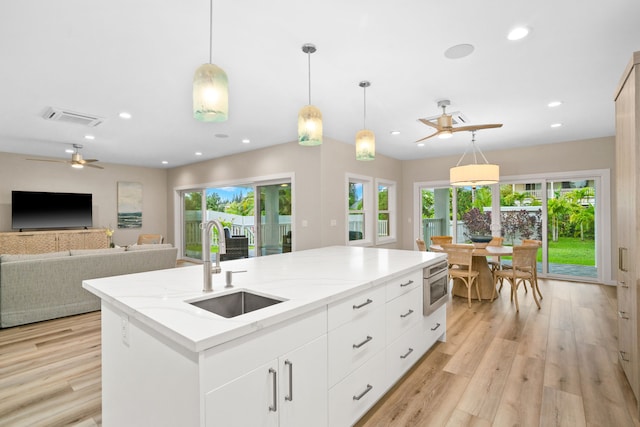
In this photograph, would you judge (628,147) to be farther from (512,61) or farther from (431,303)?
(431,303)

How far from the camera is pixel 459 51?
8.27 ft

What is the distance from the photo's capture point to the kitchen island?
1.11m

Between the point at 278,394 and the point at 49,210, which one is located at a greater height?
the point at 49,210

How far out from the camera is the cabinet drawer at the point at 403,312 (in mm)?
2124

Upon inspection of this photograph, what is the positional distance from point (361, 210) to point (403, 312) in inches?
158

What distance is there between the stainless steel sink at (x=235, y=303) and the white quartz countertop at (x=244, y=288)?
0.03m

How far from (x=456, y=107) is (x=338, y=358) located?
337cm

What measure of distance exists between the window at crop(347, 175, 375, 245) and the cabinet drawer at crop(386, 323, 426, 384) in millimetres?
3492

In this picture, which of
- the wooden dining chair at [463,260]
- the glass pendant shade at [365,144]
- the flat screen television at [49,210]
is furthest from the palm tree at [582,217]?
the flat screen television at [49,210]

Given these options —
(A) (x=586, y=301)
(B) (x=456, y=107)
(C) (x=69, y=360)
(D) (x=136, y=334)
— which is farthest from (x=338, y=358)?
(A) (x=586, y=301)

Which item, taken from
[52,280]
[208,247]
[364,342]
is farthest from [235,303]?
[52,280]

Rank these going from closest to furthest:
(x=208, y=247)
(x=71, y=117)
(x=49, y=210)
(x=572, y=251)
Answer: (x=208, y=247) → (x=71, y=117) → (x=572, y=251) → (x=49, y=210)

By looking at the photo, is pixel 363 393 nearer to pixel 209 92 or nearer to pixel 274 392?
pixel 274 392

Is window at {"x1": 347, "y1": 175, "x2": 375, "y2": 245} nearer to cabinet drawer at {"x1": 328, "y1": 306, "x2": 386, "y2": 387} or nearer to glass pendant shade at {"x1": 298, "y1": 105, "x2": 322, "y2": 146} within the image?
glass pendant shade at {"x1": 298, "y1": 105, "x2": 322, "y2": 146}
